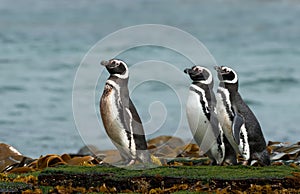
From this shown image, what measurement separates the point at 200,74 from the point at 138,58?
1373cm

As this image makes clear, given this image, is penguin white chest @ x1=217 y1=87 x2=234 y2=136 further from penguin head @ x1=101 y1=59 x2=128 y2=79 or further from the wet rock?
the wet rock

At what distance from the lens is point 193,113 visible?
7.56 meters

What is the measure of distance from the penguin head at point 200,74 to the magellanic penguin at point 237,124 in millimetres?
108

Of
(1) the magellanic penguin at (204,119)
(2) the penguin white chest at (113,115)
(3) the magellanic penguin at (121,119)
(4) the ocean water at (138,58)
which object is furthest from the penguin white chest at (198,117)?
(4) the ocean water at (138,58)

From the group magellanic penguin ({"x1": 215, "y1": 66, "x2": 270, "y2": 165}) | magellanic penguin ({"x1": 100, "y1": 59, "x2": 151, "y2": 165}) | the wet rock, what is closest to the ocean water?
the wet rock

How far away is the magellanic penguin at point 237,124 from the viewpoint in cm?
743

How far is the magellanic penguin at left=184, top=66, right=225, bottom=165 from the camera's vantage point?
7.55m

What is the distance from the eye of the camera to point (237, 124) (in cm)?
740

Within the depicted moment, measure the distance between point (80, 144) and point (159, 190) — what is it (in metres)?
6.41

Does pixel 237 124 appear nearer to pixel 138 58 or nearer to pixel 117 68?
pixel 117 68

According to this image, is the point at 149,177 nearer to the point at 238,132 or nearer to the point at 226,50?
the point at 238,132

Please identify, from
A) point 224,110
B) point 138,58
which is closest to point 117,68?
point 224,110

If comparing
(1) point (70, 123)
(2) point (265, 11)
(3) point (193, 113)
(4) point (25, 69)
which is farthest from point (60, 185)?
(2) point (265, 11)

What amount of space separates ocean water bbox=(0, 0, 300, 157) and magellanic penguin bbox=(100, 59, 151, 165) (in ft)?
2.39
